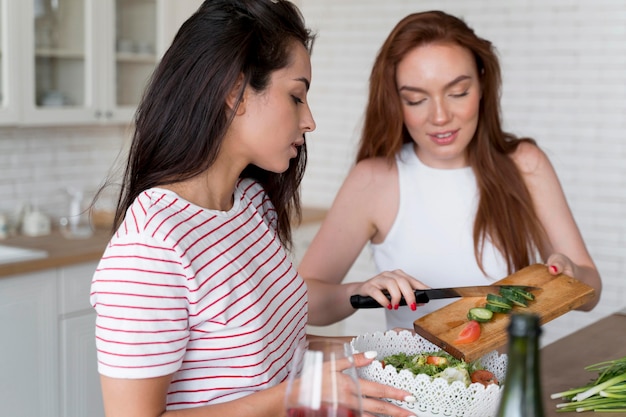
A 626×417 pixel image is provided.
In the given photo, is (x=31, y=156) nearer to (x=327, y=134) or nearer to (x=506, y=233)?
(x=327, y=134)

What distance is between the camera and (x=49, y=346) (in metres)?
3.34

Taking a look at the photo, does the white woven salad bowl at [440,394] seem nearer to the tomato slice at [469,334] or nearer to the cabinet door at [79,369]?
the tomato slice at [469,334]

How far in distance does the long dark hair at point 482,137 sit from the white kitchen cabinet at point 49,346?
1.50m

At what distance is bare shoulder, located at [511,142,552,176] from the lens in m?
2.51

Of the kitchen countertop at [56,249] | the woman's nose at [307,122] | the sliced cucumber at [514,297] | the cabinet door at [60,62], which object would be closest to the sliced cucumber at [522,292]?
the sliced cucumber at [514,297]

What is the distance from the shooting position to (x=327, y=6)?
4949 mm

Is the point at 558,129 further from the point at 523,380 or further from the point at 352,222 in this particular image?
the point at 523,380

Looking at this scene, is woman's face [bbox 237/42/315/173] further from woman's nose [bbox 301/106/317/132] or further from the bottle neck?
the bottle neck

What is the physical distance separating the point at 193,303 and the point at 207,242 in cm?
14

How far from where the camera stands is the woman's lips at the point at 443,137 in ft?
7.68

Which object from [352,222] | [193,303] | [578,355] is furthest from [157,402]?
[352,222]

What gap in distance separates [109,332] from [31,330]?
2.10 meters

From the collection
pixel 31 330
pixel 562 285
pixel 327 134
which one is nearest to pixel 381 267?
pixel 562 285

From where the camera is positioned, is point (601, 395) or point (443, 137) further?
point (443, 137)
